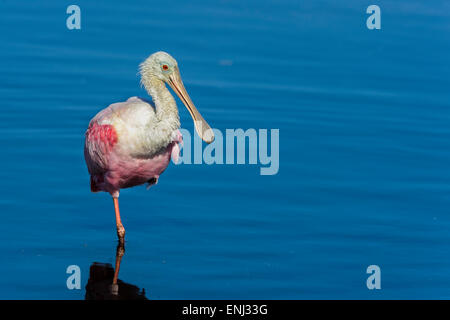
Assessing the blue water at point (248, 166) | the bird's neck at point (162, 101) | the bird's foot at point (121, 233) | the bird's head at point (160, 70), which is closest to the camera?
the blue water at point (248, 166)

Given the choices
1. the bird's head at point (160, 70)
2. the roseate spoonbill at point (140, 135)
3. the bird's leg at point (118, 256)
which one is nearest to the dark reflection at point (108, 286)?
the bird's leg at point (118, 256)

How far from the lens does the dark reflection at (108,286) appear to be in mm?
9078

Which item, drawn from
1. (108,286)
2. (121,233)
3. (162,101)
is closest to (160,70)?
(162,101)

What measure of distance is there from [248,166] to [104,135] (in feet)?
10.1

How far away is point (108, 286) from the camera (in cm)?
927

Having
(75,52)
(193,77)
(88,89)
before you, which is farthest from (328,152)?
(75,52)

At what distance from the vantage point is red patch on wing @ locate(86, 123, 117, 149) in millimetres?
10062

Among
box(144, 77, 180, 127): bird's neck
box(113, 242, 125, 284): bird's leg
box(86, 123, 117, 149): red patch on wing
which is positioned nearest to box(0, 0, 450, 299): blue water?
box(113, 242, 125, 284): bird's leg

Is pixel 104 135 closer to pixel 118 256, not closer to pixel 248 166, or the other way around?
pixel 118 256

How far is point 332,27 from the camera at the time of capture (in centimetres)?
1778

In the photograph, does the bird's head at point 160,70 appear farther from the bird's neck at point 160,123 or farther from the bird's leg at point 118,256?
the bird's leg at point 118,256

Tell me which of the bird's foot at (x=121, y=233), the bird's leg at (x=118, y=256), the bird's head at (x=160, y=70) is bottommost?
the bird's leg at (x=118, y=256)
